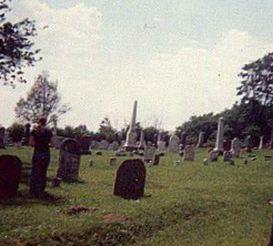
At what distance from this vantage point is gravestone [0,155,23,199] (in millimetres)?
14281

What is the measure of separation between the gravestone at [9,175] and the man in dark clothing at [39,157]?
72 centimetres

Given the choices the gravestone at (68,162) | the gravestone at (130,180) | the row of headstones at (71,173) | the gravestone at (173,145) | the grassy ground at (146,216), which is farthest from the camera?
the gravestone at (173,145)

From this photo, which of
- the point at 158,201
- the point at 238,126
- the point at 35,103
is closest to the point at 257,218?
the point at 158,201

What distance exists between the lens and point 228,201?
16.8 m

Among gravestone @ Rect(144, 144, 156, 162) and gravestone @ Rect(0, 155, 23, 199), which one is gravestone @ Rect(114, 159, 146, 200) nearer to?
A: gravestone @ Rect(0, 155, 23, 199)

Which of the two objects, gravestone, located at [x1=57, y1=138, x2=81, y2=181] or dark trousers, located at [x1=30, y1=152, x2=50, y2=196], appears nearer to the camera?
dark trousers, located at [x1=30, y1=152, x2=50, y2=196]

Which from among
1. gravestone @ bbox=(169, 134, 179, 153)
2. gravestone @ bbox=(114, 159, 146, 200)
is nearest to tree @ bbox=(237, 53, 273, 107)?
gravestone @ bbox=(169, 134, 179, 153)

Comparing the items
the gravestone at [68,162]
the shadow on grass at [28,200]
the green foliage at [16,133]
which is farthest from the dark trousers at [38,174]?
the green foliage at [16,133]

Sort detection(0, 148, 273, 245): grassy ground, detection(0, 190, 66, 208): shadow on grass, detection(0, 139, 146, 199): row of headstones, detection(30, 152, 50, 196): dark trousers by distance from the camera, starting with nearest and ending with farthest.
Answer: detection(0, 148, 273, 245): grassy ground
detection(0, 190, 66, 208): shadow on grass
detection(0, 139, 146, 199): row of headstones
detection(30, 152, 50, 196): dark trousers

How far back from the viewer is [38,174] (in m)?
15.2

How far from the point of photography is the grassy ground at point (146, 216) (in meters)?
10.6

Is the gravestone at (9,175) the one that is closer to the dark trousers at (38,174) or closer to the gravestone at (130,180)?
the dark trousers at (38,174)

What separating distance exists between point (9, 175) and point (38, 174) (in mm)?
1079

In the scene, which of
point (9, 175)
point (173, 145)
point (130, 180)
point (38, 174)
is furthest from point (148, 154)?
point (9, 175)
